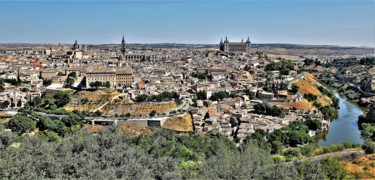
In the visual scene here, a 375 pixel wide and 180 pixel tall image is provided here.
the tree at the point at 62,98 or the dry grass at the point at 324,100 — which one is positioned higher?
the tree at the point at 62,98

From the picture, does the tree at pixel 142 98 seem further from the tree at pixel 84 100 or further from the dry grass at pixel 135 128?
the tree at pixel 84 100

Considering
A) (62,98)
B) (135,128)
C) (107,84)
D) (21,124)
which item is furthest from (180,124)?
(107,84)

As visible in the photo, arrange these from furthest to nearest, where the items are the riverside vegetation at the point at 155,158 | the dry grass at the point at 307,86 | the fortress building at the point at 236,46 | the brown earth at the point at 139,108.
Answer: the fortress building at the point at 236,46
the dry grass at the point at 307,86
the brown earth at the point at 139,108
the riverside vegetation at the point at 155,158

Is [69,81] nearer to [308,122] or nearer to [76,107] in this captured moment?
[76,107]

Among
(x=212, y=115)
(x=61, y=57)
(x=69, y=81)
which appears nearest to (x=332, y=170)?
(x=212, y=115)

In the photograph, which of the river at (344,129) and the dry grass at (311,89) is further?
the dry grass at (311,89)

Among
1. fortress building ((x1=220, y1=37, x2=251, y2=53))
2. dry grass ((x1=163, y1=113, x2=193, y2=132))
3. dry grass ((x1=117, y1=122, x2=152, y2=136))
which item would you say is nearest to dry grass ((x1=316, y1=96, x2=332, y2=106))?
dry grass ((x1=163, y1=113, x2=193, y2=132))

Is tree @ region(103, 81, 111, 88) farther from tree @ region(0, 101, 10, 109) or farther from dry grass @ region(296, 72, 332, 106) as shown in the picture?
dry grass @ region(296, 72, 332, 106)

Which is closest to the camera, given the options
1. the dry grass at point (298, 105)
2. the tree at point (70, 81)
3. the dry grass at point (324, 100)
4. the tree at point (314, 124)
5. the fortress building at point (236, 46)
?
the tree at point (314, 124)

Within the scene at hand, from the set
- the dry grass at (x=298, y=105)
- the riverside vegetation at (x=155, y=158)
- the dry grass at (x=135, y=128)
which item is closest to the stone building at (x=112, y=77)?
the dry grass at (x=135, y=128)
